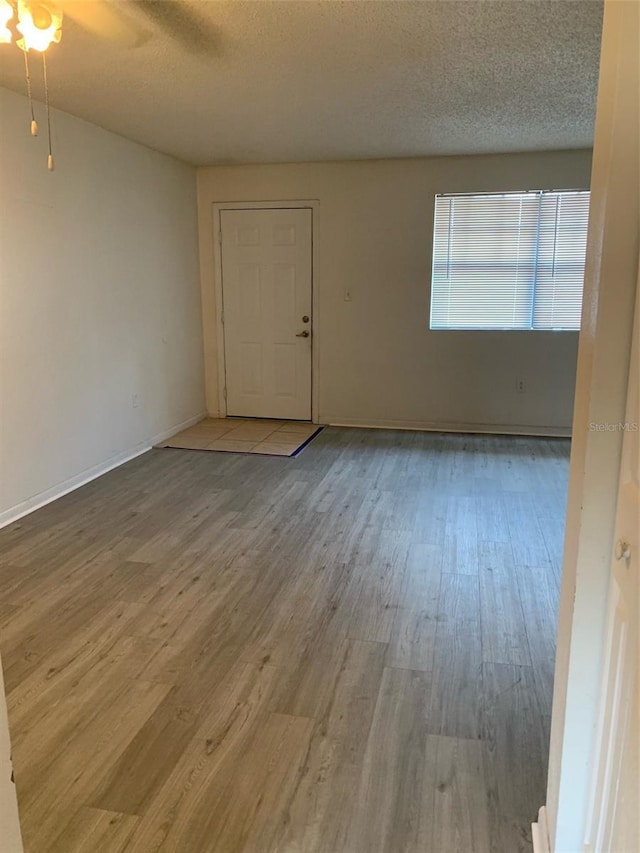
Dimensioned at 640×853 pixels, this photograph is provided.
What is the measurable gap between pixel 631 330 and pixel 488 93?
286cm

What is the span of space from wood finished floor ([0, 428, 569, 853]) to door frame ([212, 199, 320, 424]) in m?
2.04

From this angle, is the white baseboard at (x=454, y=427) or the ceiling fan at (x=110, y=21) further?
the white baseboard at (x=454, y=427)

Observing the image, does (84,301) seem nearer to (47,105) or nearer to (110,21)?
(47,105)

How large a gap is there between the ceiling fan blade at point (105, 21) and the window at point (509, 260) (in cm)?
319

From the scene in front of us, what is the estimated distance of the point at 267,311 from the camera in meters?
Result: 5.75

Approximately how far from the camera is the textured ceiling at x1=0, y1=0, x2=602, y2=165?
2.38m

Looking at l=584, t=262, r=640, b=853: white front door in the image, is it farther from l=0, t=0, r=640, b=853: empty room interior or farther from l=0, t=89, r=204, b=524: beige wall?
l=0, t=89, r=204, b=524: beige wall

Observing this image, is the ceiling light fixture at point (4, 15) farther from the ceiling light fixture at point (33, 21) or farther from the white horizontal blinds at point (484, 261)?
the white horizontal blinds at point (484, 261)

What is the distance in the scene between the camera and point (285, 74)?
9.93 ft

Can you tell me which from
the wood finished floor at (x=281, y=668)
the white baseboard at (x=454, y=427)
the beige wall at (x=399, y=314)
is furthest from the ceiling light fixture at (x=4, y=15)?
the white baseboard at (x=454, y=427)

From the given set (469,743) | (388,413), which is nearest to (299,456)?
(388,413)

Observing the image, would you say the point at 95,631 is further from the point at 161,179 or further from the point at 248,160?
the point at 248,160

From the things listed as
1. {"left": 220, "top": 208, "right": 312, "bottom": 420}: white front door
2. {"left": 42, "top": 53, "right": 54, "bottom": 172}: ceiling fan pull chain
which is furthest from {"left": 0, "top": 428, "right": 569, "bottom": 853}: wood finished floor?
{"left": 220, "top": 208, "right": 312, "bottom": 420}: white front door

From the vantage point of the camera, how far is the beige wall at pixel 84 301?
3414 mm
